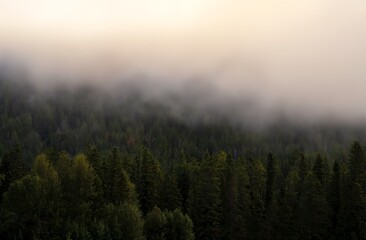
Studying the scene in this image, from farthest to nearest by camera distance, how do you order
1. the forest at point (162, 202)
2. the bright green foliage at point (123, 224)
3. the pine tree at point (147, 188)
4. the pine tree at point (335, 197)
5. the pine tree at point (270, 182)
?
the pine tree at point (270, 182) < the pine tree at point (335, 197) < the pine tree at point (147, 188) < the forest at point (162, 202) < the bright green foliage at point (123, 224)

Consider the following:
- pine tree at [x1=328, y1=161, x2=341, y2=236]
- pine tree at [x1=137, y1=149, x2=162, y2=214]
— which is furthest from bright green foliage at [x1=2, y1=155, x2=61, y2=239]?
pine tree at [x1=328, y1=161, x2=341, y2=236]

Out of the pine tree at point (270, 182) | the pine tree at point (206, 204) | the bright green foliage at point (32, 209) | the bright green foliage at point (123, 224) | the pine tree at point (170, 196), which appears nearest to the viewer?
the bright green foliage at point (123, 224)

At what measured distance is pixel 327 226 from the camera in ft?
287

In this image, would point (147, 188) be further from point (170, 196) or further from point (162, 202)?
point (170, 196)

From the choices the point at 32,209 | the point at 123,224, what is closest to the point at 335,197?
the point at 123,224

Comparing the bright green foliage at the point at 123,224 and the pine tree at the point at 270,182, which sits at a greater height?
the bright green foliage at the point at 123,224

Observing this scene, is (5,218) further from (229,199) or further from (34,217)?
(229,199)

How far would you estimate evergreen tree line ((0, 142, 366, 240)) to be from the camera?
2648 inches

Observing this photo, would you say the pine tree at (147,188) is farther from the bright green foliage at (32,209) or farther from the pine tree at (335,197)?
the pine tree at (335,197)

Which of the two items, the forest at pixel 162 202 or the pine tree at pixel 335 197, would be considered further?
the pine tree at pixel 335 197

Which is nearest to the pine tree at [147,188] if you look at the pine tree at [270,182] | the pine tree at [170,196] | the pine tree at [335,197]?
the pine tree at [170,196]

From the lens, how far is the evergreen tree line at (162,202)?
67250 millimetres

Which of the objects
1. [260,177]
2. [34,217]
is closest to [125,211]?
[34,217]

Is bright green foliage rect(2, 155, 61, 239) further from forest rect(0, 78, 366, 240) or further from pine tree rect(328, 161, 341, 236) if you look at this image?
pine tree rect(328, 161, 341, 236)
